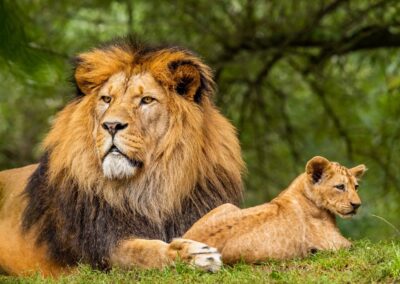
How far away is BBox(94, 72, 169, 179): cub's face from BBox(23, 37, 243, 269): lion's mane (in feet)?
0.27

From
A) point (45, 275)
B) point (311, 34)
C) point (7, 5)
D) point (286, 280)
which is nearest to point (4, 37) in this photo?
point (7, 5)

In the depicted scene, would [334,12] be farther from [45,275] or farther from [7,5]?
[7,5]

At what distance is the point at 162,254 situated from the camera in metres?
6.11

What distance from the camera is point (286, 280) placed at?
208 inches

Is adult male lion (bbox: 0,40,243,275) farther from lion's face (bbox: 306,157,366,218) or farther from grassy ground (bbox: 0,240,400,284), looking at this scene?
lion's face (bbox: 306,157,366,218)

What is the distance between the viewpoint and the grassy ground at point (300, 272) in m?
5.27

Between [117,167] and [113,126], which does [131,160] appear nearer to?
[117,167]

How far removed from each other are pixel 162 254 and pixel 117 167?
62 cm

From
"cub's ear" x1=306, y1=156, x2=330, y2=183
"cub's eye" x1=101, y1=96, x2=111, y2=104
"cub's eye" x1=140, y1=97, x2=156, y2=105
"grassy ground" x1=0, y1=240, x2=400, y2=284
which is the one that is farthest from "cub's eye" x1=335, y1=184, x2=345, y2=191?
"cub's eye" x1=101, y1=96, x2=111, y2=104

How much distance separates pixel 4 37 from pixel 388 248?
3.01m

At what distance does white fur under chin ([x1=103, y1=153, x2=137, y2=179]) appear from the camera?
20.8ft

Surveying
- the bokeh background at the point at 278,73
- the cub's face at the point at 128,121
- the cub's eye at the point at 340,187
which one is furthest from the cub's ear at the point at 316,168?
the bokeh background at the point at 278,73

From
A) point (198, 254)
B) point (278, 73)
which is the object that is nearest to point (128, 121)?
point (198, 254)

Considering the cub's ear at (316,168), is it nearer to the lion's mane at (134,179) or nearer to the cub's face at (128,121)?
the lion's mane at (134,179)
